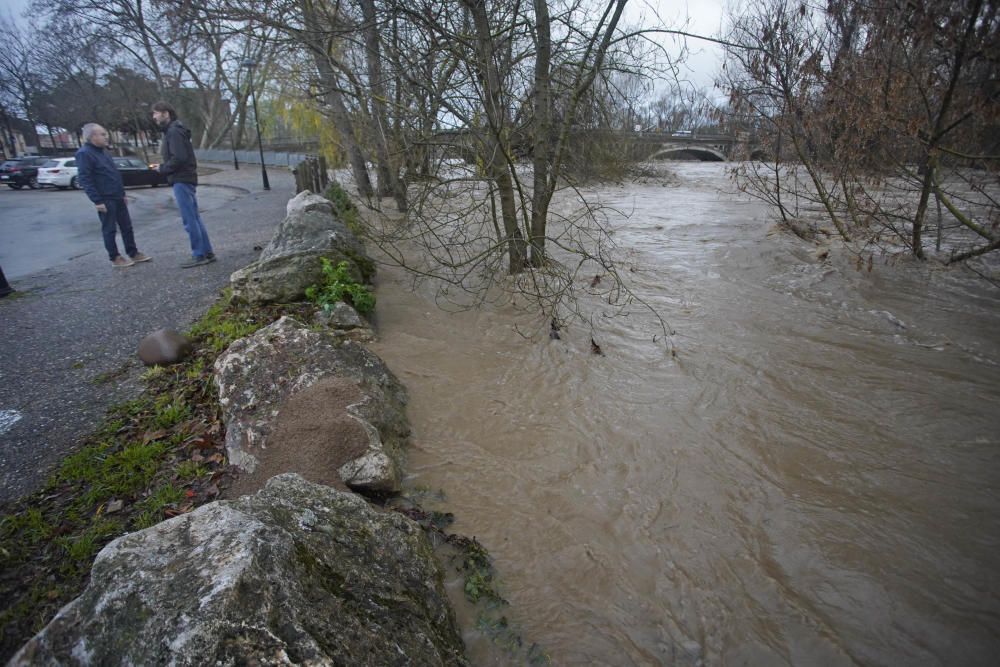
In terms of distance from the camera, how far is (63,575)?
A: 2.38 meters

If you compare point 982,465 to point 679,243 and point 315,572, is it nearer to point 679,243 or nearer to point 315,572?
point 315,572

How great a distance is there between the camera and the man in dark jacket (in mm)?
6645

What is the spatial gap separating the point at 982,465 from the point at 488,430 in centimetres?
386

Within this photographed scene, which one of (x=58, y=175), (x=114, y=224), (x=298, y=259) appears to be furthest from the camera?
(x=58, y=175)

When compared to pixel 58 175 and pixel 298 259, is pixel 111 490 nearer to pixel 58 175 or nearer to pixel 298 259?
pixel 298 259

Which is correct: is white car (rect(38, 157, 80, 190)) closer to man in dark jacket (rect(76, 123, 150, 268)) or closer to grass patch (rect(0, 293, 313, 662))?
man in dark jacket (rect(76, 123, 150, 268))

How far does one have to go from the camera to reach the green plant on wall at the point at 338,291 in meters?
5.63

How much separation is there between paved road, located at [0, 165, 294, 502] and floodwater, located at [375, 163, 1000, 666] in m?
2.26

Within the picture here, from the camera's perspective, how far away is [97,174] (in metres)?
6.79

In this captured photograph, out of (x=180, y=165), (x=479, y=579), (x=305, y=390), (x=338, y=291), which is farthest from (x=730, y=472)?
(x=180, y=165)

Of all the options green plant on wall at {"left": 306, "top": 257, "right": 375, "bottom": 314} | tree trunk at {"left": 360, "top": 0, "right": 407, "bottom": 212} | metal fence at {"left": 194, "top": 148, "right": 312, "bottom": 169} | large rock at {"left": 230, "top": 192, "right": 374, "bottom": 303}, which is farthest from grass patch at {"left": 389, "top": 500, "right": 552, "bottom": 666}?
metal fence at {"left": 194, "top": 148, "right": 312, "bottom": 169}

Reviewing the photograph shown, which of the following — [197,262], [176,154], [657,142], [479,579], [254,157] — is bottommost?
[479,579]

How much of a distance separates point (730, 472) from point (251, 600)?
3.38 meters

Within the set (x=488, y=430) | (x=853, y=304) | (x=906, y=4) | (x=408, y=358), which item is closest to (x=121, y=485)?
(x=488, y=430)
